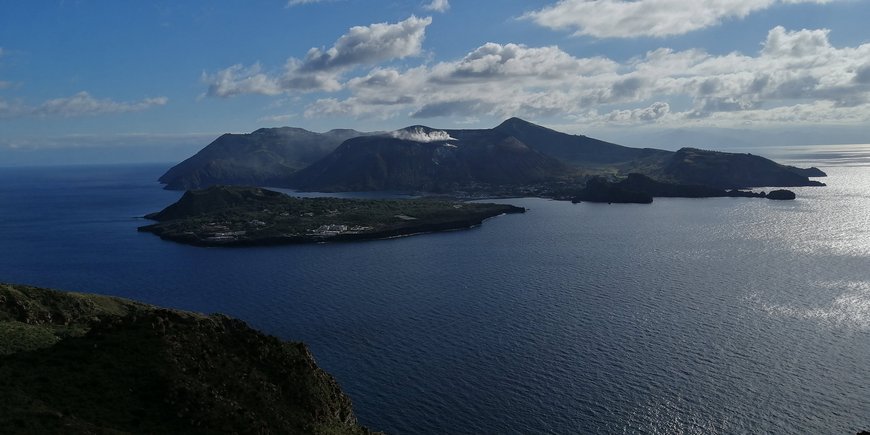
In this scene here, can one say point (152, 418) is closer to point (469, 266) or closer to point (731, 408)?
point (731, 408)

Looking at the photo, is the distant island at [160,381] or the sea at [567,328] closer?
the distant island at [160,381]

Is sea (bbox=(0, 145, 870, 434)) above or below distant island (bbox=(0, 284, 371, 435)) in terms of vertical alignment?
below

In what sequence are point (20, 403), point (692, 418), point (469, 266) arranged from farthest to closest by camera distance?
point (469, 266), point (692, 418), point (20, 403)

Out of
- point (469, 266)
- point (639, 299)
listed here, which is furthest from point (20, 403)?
point (469, 266)

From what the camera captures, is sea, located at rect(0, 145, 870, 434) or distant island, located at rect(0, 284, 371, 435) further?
sea, located at rect(0, 145, 870, 434)

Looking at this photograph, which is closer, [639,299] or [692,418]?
[692,418]
